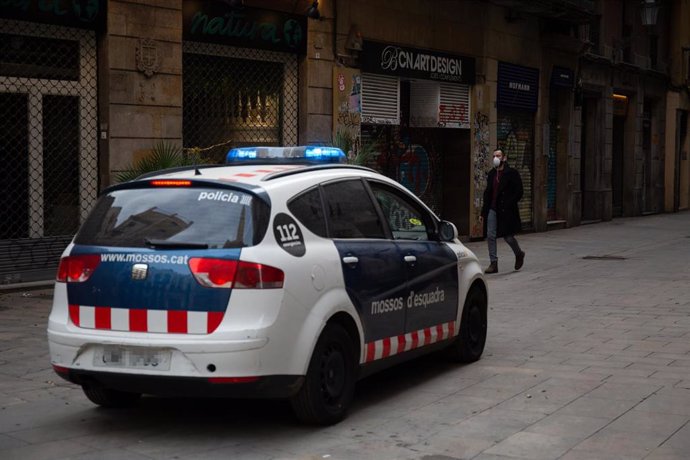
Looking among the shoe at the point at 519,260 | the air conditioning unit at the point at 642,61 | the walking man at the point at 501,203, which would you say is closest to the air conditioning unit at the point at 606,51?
the air conditioning unit at the point at 642,61

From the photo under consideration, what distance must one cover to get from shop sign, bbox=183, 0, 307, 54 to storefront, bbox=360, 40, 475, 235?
182 cm

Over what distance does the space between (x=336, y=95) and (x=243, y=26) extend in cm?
249

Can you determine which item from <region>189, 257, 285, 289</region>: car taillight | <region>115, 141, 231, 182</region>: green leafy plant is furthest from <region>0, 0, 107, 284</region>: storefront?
<region>189, 257, 285, 289</region>: car taillight

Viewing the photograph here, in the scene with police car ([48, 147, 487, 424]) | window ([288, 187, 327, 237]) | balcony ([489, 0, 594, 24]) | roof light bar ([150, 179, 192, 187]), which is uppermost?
balcony ([489, 0, 594, 24])

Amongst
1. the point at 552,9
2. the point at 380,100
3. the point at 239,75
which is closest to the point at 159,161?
the point at 239,75

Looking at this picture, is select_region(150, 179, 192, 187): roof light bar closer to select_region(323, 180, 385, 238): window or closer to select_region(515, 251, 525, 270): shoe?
select_region(323, 180, 385, 238): window

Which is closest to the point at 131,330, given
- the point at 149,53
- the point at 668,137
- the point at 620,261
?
the point at 149,53

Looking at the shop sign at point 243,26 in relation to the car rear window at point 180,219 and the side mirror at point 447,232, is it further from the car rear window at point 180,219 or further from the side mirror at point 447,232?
the car rear window at point 180,219

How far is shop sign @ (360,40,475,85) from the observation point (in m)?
18.5

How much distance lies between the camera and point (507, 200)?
15.8m

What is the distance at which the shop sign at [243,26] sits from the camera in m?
14.8

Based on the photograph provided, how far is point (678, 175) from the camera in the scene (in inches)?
1414

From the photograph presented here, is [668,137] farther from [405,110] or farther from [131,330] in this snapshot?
[131,330]

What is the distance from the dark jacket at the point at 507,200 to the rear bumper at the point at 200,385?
1016cm
